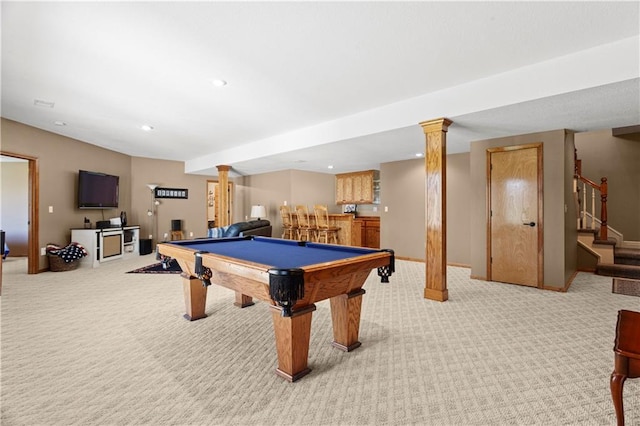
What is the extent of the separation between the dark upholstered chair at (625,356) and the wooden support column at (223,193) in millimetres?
7066

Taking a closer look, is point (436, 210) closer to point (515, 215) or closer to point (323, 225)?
point (515, 215)

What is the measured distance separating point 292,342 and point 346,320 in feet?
1.96

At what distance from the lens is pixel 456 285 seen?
4.41 meters

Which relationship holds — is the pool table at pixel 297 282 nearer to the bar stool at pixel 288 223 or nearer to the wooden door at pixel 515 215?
the wooden door at pixel 515 215

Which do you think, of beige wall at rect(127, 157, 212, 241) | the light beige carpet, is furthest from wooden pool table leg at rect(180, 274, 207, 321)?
beige wall at rect(127, 157, 212, 241)

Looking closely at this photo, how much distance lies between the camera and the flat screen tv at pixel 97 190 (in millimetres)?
5980

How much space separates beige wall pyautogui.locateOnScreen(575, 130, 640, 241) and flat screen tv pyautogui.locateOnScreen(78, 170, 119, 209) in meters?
9.98

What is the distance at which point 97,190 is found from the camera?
6344mm

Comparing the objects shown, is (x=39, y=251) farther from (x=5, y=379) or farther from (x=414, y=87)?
(x=414, y=87)

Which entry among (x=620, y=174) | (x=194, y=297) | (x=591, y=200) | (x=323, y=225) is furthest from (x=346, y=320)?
(x=620, y=174)

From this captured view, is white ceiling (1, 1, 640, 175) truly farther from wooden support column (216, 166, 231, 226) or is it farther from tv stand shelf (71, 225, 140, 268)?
wooden support column (216, 166, 231, 226)

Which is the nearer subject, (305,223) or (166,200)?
(305,223)

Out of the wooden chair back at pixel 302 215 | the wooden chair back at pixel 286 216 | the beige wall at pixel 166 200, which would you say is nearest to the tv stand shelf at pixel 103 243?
the beige wall at pixel 166 200

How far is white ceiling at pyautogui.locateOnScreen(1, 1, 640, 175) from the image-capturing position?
216cm
